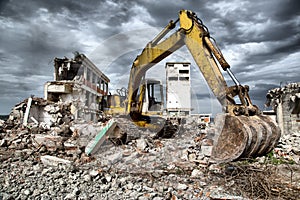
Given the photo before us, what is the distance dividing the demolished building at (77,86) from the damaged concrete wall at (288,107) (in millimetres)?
8191

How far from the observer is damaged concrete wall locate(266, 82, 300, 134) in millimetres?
8367

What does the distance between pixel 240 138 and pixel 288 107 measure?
296 inches

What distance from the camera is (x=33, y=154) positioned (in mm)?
5102

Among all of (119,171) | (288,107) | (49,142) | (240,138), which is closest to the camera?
(240,138)

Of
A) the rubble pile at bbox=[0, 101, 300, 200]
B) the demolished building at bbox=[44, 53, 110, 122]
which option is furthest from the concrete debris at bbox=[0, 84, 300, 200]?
the demolished building at bbox=[44, 53, 110, 122]

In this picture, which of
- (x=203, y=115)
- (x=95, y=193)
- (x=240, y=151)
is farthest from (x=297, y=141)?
(x=203, y=115)

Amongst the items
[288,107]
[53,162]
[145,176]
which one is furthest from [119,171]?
[288,107]

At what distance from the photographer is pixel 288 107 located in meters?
8.69

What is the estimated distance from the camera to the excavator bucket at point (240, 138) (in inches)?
100

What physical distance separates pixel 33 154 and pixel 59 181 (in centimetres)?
219

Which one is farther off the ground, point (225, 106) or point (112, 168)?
point (225, 106)

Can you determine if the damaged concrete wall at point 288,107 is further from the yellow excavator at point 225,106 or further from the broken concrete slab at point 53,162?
the broken concrete slab at point 53,162

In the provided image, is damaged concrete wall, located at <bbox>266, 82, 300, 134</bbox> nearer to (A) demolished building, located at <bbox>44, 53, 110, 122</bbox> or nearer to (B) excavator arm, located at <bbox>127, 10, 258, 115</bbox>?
(B) excavator arm, located at <bbox>127, 10, 258, 115</bbox>

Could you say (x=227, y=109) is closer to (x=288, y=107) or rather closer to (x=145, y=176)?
(x=145, y=176)
